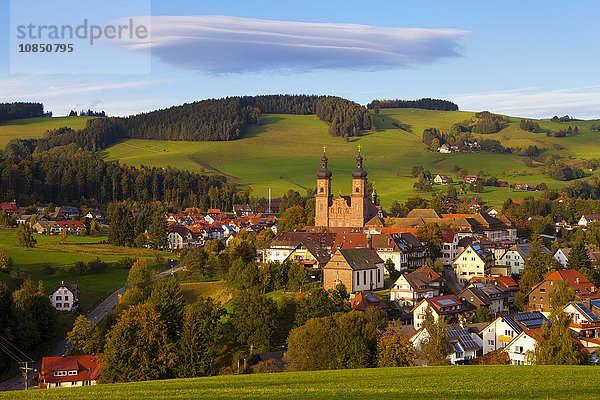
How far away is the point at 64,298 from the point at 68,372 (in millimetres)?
20277

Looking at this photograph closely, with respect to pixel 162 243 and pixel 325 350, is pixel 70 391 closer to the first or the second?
pixel 325 350

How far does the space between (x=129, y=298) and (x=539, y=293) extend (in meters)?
33.6

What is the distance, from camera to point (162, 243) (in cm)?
10181

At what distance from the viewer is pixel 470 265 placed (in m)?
77.9

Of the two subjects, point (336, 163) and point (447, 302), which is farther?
point (336, 163)

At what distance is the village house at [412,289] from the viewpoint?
6391cm

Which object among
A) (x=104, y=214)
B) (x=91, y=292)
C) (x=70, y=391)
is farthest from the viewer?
(x=104, y=214)

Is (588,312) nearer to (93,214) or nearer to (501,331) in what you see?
(501,331)

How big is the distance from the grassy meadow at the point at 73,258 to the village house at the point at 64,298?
3.45 feet

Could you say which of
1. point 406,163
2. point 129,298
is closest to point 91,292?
point 129,298

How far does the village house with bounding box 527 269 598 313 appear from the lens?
63237mm

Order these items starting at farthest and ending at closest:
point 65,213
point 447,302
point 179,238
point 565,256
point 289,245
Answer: point 65,213, point 179,238, point 565,256, point 289,245, point 447,302

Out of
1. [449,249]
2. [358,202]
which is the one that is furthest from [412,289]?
[358,202]

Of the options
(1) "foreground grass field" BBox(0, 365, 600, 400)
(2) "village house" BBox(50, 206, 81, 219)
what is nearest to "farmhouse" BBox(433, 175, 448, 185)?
(2) "village house" BBox(50, 206, 81, 219)
